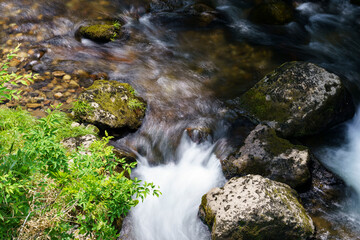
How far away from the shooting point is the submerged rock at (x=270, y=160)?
188 inches

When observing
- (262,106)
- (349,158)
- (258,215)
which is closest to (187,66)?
(262,106)

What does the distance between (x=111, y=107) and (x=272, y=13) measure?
17.8 ft

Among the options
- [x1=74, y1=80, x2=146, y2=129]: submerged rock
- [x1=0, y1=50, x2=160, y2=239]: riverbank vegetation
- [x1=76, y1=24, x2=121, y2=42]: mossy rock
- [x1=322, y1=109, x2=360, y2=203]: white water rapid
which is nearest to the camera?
[x1=0, y1=50, x2=160, y2=239]: riverbank vegetation

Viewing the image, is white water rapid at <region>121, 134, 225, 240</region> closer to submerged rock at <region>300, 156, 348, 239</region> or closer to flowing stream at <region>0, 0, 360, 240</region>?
flowing stream at <region>0, 0, 360, 240</region>

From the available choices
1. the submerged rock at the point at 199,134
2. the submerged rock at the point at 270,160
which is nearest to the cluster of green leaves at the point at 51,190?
the submerged rock at the point at 270,160

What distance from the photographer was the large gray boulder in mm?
3916

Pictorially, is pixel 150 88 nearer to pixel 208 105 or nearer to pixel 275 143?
pixel 208 105

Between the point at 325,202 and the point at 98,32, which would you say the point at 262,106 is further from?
the point at 98,32

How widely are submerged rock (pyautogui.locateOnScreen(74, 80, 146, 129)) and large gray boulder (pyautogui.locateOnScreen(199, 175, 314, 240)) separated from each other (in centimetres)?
227

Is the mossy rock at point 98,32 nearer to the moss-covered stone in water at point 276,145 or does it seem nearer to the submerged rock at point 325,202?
the moss-covered stone in water at point 276,145

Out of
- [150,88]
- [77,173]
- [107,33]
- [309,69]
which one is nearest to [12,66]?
[107,33]

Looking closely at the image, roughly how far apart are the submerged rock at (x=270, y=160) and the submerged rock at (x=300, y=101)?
619 millimetres

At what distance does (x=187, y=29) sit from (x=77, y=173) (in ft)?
20.3

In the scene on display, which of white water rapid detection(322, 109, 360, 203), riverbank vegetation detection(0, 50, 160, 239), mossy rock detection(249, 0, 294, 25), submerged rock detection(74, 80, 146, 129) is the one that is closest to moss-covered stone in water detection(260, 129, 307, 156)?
white water rapid detection(322, 109, 360, 203)
